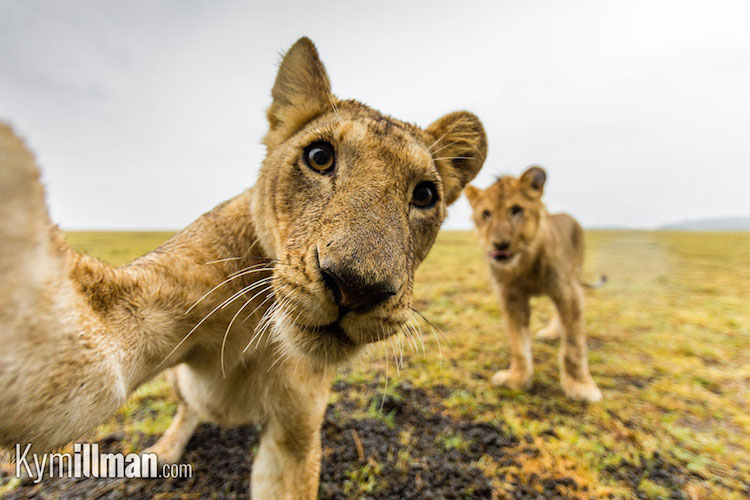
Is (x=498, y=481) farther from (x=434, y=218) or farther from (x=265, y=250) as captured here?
(x=265, y=250)

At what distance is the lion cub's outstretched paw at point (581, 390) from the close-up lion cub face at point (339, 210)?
110 inches

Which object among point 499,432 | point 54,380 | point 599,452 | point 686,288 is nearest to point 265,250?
point 54,380

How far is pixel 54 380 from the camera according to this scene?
1181 mm

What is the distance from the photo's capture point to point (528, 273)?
426cm

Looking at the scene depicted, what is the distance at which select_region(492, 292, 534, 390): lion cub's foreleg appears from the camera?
13.6 ft

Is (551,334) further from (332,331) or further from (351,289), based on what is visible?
(351,289)

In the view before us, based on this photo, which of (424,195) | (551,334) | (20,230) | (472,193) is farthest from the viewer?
(551,334)

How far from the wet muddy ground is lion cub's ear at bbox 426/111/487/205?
188cm

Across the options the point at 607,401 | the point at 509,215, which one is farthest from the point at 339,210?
the point at 607,401

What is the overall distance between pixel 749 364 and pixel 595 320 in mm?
2408

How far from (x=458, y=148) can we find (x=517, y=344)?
2.47m

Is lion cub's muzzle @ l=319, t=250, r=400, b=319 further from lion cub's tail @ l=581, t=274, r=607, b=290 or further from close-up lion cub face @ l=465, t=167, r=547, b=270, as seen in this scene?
lion cub's tail @ l=581, t=274, r=607, b=290

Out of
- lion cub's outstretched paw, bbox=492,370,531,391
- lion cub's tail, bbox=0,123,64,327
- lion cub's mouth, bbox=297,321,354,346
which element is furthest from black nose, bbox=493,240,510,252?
A: lion cub's tail, bbox=0,123,64,327

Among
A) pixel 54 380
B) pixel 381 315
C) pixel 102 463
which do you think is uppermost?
pixel 381 315
